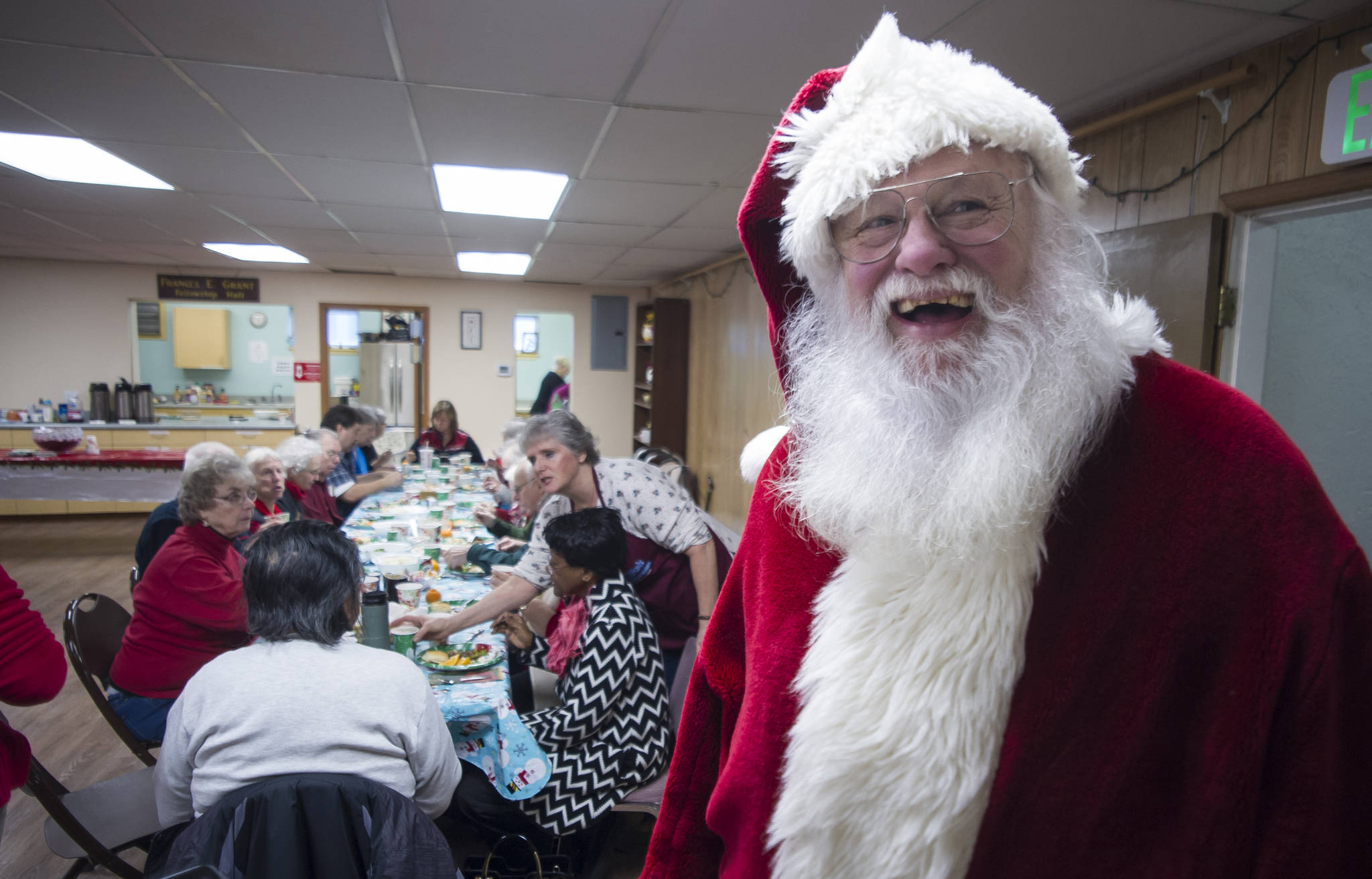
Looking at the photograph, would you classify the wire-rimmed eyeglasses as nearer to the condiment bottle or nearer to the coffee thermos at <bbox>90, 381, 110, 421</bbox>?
the condiment bottle

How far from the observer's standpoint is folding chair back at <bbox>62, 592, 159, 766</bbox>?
1.88 metres

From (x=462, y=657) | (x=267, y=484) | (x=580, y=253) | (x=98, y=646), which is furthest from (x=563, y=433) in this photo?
(x=580, y=253)

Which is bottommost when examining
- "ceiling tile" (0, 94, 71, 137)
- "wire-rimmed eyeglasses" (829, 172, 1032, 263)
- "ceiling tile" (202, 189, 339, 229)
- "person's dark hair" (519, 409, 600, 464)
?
"person's dark hair" (519, 409, 600, 464)

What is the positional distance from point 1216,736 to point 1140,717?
0.05 m

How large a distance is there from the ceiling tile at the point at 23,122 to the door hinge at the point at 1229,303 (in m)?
4.37

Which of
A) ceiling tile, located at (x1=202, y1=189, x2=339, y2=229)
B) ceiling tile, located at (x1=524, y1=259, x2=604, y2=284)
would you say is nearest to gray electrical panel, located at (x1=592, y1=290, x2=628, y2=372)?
ceiling tile, located at (x1=524, y1=259, x2=604, y2=284)

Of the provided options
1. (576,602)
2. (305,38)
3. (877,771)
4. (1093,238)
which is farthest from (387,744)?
(305,38)

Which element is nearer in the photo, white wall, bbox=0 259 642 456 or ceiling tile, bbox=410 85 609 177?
ceiling tile, bbox=410 85 609 177

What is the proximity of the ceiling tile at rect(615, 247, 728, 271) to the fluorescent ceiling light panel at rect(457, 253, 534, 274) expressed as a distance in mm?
928

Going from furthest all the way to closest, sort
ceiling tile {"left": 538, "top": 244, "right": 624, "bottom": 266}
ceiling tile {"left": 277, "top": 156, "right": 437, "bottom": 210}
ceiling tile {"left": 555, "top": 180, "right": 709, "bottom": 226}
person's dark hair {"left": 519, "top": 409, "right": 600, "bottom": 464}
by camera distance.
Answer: ceiling tile {"left": 538, "top": 244, "right": 624, "bottom": 266} < ceiling tile {"left": 555, "top": 180, "right": 709, "bottom": 226} < ceiling tile {"left": 277, "top": 156, "right": 437, "bottom": 210} < person's dark hair {"left": 519, "top": 409, "right": 600, "bottom": 464}

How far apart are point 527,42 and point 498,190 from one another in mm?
1976

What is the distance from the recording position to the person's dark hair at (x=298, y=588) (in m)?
1.45

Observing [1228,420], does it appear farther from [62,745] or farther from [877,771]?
[62,745]

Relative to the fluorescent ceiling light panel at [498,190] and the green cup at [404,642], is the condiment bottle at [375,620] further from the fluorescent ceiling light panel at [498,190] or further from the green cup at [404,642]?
the fluorescent ceiling light panel at [498,190]
